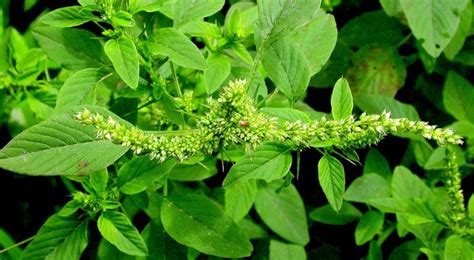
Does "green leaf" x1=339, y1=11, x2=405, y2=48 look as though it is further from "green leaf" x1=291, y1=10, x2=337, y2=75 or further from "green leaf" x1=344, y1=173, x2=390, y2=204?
"green leaf" x1=291, y1=10, x2=337, y2=75

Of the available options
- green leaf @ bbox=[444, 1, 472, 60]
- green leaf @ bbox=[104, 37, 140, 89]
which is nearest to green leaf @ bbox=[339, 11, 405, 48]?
green leaf @ bbox=[444, 1, 472, 60]

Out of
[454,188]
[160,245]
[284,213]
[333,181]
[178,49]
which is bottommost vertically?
[284,213]

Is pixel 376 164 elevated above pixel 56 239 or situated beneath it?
situated beneath

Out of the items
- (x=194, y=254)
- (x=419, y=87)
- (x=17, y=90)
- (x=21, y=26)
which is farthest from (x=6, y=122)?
(x=419, y=87)

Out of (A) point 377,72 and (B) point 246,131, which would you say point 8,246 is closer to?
(B) point 246,131

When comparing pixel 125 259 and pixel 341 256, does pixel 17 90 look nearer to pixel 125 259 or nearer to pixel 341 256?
pixel 125 259

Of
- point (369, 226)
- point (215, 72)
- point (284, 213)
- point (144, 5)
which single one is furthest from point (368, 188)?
point (144, 5)
